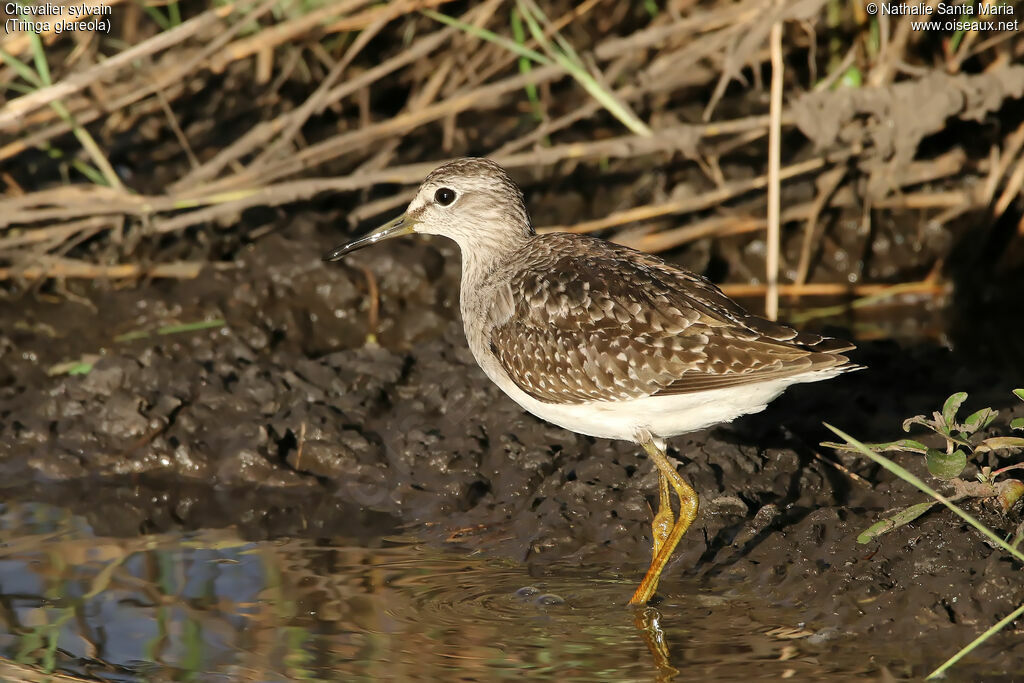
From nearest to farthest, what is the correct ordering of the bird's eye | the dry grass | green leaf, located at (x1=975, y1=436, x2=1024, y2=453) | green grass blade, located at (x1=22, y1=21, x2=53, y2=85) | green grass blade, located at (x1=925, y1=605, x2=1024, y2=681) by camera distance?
green grass blade, located at (x1=925, y1=605, x2=1024, y2=681)
green leaf, located at (x1=975, y1=436, x2=1024, y2=453)
the bird's eye
green grass blade, located at (x1=22, y1=21, x2=53, y2=85)
the dry grass

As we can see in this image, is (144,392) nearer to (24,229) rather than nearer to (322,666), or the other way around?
(24,229)

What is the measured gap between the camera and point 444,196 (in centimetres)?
667

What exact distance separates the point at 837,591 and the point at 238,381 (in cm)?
384

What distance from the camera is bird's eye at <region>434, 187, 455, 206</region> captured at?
6.64 metres

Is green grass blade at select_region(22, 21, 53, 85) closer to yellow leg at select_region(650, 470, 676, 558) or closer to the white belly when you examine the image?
the white belly

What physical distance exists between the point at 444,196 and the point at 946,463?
3.05 m

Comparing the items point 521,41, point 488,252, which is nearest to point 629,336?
point 488,252

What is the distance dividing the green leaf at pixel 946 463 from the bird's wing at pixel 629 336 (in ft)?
1.76

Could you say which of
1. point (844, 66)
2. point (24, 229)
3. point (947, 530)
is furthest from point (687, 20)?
point (24, 229)

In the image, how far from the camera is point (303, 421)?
274 inches

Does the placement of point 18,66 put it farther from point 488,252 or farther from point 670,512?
point 670,512

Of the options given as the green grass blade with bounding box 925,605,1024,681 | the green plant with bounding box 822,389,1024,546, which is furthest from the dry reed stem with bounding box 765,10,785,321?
the green grass blade with bounding box 925,605,1024,681

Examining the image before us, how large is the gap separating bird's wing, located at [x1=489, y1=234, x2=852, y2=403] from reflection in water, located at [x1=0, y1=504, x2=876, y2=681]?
0.94 metres

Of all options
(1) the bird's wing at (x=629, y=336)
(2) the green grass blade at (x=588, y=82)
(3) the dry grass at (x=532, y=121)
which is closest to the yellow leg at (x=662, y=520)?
(1) the bird's wing at (x=629, y=336)
